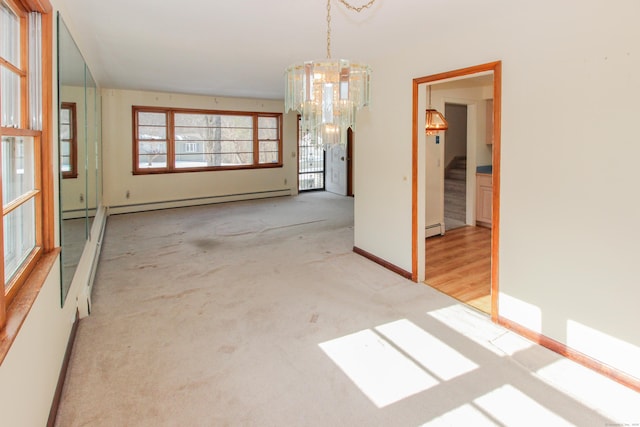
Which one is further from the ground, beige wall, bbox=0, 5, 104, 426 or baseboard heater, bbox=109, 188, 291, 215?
baseboard heater, bbox=109, 188, 291, 215

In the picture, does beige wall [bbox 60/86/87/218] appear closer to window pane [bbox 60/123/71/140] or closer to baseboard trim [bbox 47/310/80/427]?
window pane [bbox 60/123/71/140]

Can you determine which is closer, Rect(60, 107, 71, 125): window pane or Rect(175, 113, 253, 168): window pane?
Rect(60, 107, 71, 125): window pane

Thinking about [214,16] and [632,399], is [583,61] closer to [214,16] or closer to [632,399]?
[632,399]

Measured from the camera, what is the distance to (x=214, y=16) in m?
2.82

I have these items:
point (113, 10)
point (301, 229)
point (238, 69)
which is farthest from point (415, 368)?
point (238, 69)

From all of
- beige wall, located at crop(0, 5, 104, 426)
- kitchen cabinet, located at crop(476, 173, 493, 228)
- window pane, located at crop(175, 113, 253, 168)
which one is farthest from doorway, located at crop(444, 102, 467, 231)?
beige wall, located at crop(0, 5, 104, 426)

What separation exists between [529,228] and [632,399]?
1085mm

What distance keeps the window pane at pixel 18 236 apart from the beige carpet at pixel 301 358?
814 millimetres

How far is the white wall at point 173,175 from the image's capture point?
7.01 metres

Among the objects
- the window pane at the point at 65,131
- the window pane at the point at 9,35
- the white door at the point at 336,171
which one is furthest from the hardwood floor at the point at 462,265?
the white door at the point at 336,171

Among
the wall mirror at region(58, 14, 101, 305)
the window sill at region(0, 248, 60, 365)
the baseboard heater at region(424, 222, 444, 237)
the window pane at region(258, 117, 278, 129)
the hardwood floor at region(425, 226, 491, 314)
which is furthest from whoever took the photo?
the window pane at region(258, 117, 278, 129)

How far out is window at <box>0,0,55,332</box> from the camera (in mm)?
1561

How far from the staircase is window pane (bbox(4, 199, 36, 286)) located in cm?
525

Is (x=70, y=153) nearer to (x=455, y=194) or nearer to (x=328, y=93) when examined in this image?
(x=328, y=93)
